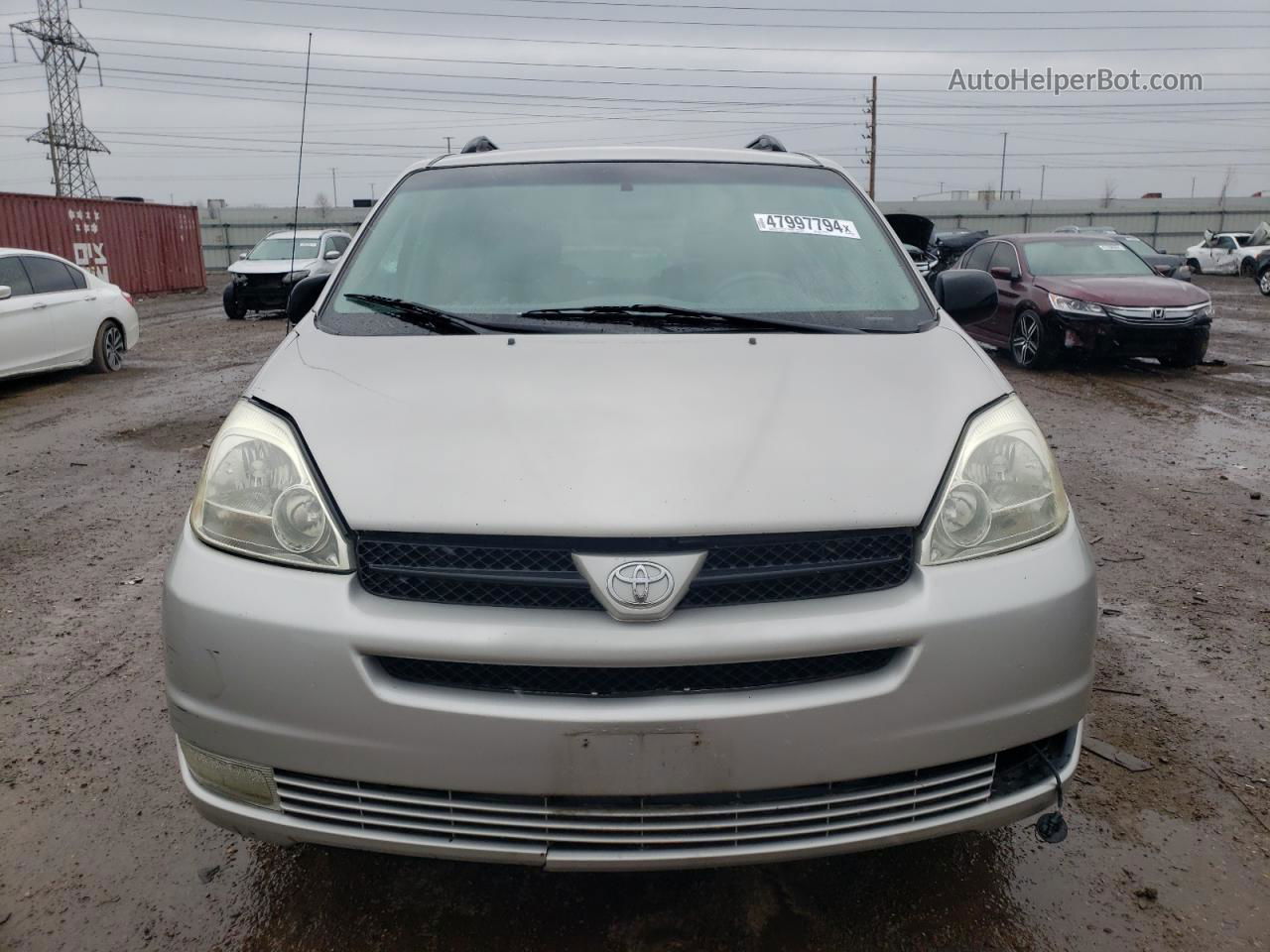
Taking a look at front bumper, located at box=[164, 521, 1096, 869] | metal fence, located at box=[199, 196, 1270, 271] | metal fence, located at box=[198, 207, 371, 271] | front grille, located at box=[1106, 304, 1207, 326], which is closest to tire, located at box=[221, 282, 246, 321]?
front grille, located at box=[1106, 304, 1207, 326]

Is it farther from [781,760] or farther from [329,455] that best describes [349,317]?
[781,760]

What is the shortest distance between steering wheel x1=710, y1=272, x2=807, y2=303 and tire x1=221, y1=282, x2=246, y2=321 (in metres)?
18.0

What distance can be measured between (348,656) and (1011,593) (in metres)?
1.23

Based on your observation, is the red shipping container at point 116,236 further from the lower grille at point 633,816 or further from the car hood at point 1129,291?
the lower grille at point 633,816

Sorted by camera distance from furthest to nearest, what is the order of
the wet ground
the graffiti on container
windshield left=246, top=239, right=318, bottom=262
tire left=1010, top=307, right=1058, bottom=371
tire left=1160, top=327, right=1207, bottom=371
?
the graffiti on container
windshield left=246, top=239, right=318, bottom=262
tire left=1010, top=307, right=1058, bottom=371
tire left=1160, top=327, right=1207, bottom=371
the wet ground

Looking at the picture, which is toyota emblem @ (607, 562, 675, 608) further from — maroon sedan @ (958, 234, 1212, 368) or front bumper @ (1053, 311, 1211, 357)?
front bumper @ (1053, 311, 1211, 357)

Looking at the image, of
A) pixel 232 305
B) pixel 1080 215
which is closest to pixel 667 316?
pixel 232 305

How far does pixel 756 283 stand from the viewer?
9.23 feet

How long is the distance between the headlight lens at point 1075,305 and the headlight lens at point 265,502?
33.3ft

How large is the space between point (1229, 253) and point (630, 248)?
34610mm

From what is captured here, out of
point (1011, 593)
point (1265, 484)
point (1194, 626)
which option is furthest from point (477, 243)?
point (1265, 484)

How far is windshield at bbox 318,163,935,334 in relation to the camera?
273 cm

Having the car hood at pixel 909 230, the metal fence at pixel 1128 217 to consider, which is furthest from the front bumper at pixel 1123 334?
the metal fence at pixel 1128 217

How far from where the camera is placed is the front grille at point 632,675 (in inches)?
69.1
